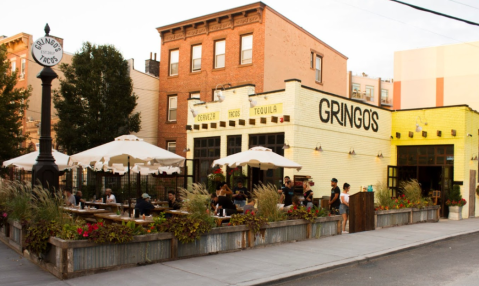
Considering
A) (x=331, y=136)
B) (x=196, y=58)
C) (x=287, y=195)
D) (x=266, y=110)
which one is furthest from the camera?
(x=196, y=58)

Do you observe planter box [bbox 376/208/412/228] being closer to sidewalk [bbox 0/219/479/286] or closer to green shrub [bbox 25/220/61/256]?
sidewalk [bbox 0/219/479/286]

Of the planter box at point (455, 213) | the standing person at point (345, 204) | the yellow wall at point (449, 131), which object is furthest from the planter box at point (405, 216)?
the yellow wall at point (449, 131)

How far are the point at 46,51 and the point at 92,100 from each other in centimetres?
1616

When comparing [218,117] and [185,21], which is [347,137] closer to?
[218,117]

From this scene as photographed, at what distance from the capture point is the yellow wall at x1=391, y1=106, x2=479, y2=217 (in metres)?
21.3

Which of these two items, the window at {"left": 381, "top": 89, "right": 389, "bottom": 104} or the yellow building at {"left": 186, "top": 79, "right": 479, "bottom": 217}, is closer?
the yellow building at {"left": 186, "top": 79, "right": 479, "bottom": 217}

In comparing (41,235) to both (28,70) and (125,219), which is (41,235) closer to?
Result: (125,219)

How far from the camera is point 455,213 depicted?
67.8 ft

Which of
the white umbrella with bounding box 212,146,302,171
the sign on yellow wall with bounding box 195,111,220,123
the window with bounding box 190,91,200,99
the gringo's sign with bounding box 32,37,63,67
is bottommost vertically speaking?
the white umbrella with bounding box 212,146,302,171

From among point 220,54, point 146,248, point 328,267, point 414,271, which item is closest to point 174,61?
point 220,54

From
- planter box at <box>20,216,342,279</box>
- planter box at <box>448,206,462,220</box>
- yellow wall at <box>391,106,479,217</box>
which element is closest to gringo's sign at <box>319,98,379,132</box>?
yellow wall at <box>391,106,479,217</box>

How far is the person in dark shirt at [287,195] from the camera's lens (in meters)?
15.1

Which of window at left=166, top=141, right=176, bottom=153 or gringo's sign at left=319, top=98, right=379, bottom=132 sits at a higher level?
gringo's sign at left=319, top=98, right=379, bottom=132

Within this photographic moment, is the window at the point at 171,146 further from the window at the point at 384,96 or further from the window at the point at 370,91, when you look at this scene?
the window at the point at 384,96
